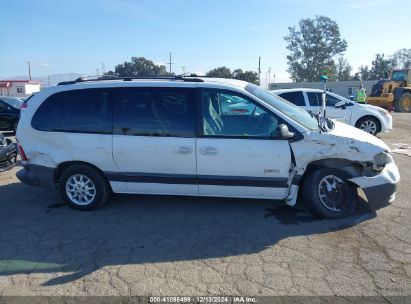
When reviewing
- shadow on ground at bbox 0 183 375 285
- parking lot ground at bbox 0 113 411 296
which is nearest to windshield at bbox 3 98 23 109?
shadow on ground at bbox 0 183 375 285

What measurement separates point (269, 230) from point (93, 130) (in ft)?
8.99

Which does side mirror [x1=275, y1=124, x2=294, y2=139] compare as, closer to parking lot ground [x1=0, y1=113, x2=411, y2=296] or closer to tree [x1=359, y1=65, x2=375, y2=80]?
parking lot ground [x1=0, y1=113, x2=411, y2=296]

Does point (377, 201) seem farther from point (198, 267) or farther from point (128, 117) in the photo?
point (128, 117)

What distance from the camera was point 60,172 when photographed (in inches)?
203

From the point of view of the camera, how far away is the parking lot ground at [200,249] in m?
3.24

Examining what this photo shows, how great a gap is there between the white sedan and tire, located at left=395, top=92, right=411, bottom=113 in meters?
15.3

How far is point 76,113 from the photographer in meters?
4.99

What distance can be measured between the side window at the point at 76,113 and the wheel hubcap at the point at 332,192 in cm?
296

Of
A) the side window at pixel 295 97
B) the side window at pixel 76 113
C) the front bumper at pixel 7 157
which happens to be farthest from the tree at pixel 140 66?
the side window at pixel 76 113

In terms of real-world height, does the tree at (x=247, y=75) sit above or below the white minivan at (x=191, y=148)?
above

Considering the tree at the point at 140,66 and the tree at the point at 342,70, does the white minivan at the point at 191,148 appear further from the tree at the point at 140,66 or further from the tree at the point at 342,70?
the tree at the point at 342,70

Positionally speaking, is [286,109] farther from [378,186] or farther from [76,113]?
[76,113]

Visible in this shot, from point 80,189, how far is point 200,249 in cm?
219

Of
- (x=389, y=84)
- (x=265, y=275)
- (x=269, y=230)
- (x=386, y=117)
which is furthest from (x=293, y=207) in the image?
(x=389, y=84)
